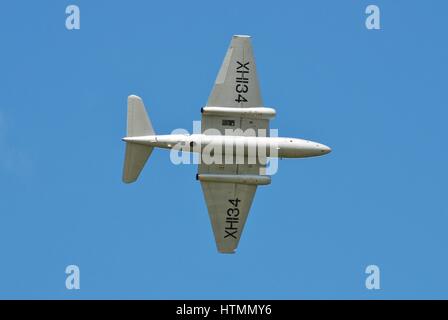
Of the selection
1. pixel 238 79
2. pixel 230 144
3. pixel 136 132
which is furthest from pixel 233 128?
pixel 136 132

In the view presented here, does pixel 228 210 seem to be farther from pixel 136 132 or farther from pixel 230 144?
pixel 136 132

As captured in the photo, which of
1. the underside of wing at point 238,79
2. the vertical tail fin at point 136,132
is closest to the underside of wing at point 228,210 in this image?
the vertical tail fin at point 136,132

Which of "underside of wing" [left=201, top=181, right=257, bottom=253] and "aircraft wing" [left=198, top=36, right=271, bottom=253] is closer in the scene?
"aircraft wing" [left=198, top=36, right=271, bottom=253]

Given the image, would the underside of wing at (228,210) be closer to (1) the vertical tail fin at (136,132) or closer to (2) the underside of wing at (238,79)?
(1) the vertical tail fin at (136,132)

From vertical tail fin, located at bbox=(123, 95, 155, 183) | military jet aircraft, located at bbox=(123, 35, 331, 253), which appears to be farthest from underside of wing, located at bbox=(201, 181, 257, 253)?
vertical tail fin, located at bbox=(123, 95, 155, 183)

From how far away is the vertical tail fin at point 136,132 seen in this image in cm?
6900

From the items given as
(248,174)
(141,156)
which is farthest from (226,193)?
(141,156)

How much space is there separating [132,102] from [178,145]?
13.4 feet

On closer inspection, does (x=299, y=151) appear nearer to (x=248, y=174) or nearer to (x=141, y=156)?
(x=248, y=174)

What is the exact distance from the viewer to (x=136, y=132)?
69062 mm

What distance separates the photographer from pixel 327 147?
2778 inches

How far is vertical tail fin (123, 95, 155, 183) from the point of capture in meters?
69.0

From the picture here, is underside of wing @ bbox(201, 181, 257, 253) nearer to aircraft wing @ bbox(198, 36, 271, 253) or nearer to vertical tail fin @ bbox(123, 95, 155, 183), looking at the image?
aircraft wing @ bbox(198, 36, 271, 253)

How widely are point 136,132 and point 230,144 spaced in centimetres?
599
